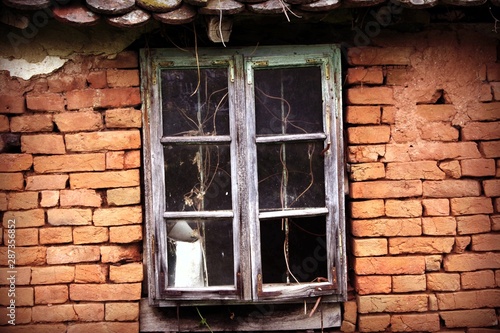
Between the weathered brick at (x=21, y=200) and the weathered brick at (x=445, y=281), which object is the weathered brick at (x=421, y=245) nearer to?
the weathered brick at (x=445, y=281)

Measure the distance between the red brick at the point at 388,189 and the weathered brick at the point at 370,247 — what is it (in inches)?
10.3

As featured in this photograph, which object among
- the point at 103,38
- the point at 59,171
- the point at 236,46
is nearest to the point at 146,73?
the point at 103,38

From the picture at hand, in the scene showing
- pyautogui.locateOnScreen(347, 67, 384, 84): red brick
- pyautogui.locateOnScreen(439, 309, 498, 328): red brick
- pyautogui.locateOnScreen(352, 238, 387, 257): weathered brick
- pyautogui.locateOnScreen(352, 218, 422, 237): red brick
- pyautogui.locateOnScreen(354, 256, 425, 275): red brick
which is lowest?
pyautogui.locateOnScreen(439, 309, 498, 328): red brick

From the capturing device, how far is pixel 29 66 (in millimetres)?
2977

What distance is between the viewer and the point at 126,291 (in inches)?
119

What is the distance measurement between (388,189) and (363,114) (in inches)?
18.9

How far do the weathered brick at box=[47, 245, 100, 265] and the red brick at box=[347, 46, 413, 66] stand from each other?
194 cm

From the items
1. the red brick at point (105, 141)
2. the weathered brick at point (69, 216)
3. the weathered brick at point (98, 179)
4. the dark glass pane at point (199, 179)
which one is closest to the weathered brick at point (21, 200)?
the weathered brick at point (69, 216)

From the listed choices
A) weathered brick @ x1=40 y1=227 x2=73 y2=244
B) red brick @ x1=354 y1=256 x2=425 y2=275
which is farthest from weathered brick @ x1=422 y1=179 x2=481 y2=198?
weathered brick @ x1=40 y1=227 x2=73 y2=244

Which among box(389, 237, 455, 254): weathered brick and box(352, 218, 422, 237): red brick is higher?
box(352, 218, 422, 237): red brick

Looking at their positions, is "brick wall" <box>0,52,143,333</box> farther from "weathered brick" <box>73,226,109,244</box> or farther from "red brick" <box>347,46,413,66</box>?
"red brick" <box>347,46,413,66</box>

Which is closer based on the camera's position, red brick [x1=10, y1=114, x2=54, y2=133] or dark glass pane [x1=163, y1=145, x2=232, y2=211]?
red brick [x1=10, y1=114, x2=54, y2=133]

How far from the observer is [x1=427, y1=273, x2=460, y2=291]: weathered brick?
3062 millimetres

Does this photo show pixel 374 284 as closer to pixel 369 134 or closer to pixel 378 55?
pixel 369 134
